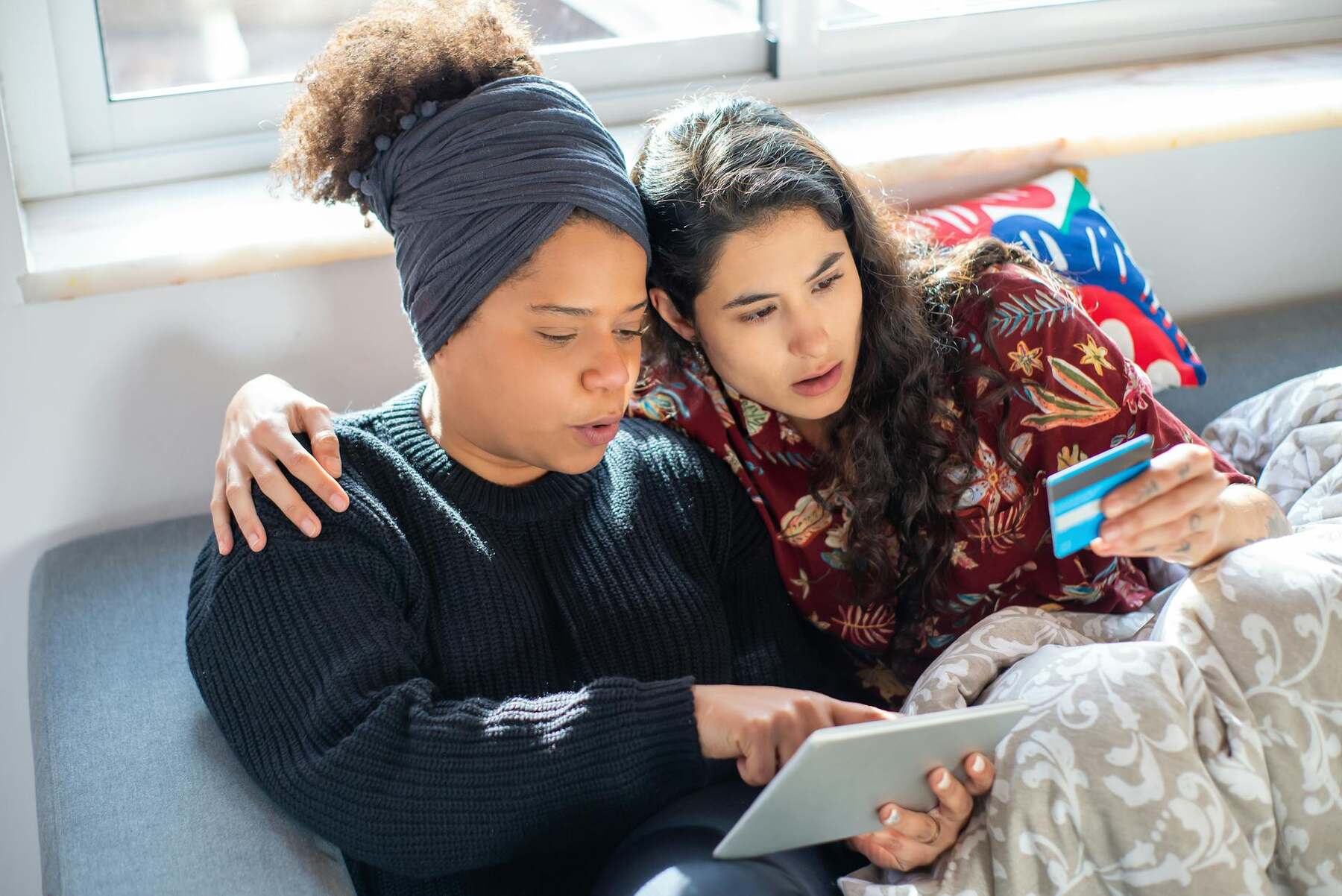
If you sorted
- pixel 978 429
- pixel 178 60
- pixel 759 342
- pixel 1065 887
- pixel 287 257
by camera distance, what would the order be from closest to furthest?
pixel 1065 887 < pixel 759 342 < pixel 978 429 < pixel 287 257 < pixel 178 60

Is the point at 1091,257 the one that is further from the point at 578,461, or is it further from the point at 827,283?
the point at 578,461

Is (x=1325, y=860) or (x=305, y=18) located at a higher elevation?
(x=305, y=18)

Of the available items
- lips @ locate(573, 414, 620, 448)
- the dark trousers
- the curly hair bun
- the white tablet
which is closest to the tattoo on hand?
the white tablet

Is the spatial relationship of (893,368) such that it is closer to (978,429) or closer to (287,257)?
(978,429)

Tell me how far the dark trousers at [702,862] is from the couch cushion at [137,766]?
0.80 ft

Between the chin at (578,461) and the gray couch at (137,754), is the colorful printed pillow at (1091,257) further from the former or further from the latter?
the gray couch at (137,754)

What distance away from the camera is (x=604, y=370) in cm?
113

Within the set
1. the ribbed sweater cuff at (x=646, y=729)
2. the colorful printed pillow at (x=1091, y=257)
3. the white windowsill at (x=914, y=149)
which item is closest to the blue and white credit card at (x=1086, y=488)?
the ribbed sweater cuff at (x=646, y=729)

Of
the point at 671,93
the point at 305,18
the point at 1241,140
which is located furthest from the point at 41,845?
the point at 1241,140

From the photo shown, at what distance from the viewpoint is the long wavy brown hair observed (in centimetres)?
121

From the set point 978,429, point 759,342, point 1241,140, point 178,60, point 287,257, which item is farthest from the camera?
point 1241,140

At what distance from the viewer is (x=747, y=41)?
6.32 ft

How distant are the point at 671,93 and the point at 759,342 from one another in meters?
0.78

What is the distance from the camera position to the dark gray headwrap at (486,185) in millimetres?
1105
